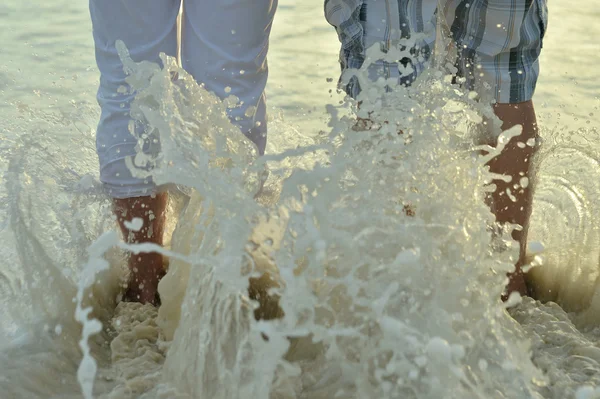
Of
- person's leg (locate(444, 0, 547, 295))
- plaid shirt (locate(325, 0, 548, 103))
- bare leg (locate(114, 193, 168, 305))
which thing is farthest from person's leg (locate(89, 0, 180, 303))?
person's leg (locate(444, 0, 547, 295))

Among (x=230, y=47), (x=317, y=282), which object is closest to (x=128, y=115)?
(x=230, y=47)

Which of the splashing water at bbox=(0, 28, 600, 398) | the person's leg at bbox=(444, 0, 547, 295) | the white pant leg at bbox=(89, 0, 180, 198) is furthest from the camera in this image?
the person's leg at bbox=(444, 0, 547, 295)

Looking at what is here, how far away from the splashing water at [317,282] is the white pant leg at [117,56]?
0.10m

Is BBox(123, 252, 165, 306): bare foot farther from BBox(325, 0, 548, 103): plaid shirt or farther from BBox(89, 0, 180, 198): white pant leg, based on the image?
BBox(325, 0, 548, 103): plaid shirt

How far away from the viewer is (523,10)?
1758 mm

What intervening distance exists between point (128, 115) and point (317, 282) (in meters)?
0.59

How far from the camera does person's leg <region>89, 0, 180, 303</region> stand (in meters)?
1.67

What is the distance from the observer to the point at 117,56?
168 centimetres

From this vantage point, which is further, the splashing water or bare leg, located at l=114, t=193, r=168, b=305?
bare leg, located at l=114, t=193, r=168, b=305

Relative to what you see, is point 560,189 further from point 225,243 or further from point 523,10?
point 225,243

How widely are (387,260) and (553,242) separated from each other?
742 mm

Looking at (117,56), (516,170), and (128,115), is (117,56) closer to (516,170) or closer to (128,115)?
(128,115)

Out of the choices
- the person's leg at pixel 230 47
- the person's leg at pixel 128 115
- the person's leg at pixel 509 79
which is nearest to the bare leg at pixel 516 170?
the person's leg at pixel 509 79

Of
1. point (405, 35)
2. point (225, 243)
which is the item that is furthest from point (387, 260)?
point (405, 35)
